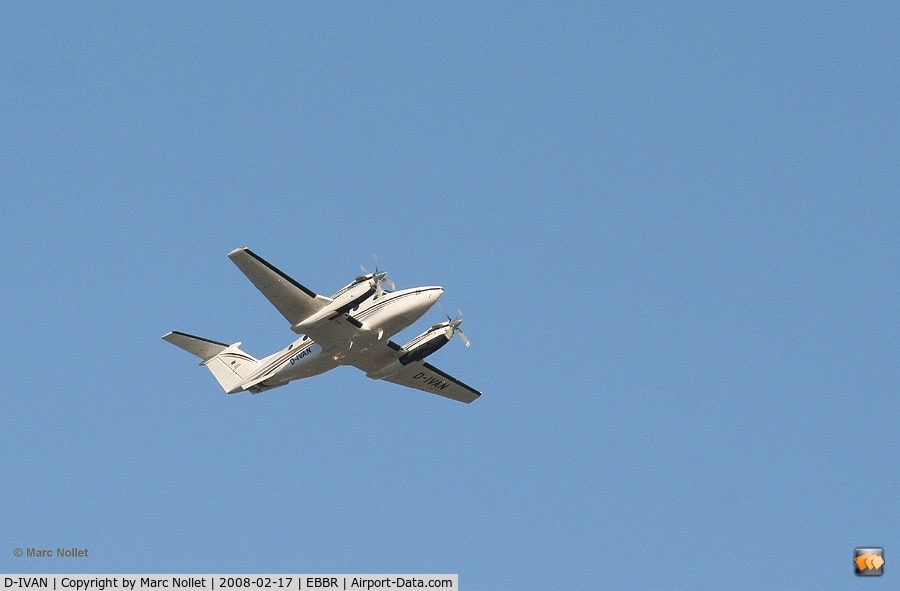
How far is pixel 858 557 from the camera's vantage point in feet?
129

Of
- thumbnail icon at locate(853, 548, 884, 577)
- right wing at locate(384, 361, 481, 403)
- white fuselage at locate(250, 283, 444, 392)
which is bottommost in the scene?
thumbnail icon at locate(853, 548, 884, 577)

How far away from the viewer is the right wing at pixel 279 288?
43.2 m

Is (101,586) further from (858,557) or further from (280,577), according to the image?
(858,557)

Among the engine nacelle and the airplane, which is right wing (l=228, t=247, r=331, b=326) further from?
the engine nacelle

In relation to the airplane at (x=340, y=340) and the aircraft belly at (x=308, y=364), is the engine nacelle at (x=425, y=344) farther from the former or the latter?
the aircraft belly at (x=308, y=364)

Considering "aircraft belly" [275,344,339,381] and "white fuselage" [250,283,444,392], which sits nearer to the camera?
"white fuselage" [250,283,444,392]

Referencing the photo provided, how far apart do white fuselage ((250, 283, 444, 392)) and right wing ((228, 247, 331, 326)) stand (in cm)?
56

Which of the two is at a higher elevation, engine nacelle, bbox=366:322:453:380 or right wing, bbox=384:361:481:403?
engine nacelle, bbox=366:322:453:380

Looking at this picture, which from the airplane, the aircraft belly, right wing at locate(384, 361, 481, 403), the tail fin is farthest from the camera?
the tail fin

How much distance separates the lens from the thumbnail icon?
128 feet

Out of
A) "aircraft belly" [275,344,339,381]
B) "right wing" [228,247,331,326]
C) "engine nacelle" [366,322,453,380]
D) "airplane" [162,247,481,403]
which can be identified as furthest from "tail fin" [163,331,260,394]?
"right wing" [228,247,331,326]

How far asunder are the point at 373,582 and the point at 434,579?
2.00 metres

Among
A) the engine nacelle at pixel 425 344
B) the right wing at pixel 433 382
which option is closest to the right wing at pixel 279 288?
the engine nacelle at pixel 425 344

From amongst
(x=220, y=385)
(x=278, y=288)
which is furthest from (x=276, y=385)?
(x=278, y=288)
